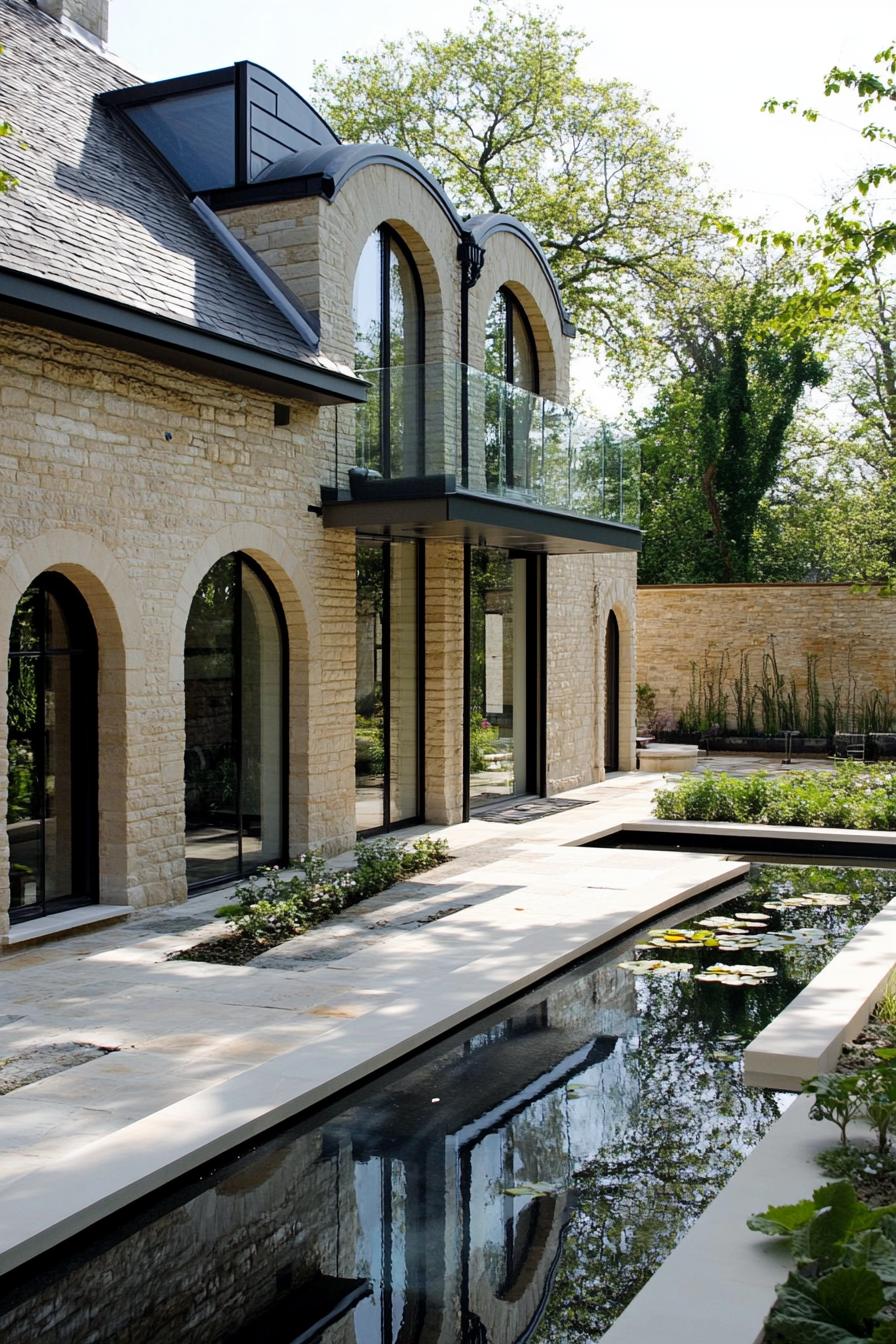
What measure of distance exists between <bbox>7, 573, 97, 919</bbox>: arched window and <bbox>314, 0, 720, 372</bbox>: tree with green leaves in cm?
1890

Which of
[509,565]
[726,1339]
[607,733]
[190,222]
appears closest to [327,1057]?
[726,1339]

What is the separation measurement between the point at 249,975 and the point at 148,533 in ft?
11.7

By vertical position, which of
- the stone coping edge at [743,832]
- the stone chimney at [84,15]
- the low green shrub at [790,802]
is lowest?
the stone coping edge at [743,832]

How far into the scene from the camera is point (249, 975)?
25.3ft

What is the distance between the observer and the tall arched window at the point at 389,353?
472 inches

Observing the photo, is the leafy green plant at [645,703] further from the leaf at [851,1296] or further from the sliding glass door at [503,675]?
the leaf at [851,1296]

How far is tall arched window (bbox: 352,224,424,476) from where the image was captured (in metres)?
12.0

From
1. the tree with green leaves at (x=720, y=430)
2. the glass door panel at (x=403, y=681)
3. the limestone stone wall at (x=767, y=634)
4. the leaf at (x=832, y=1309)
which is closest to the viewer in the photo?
the leaf at (x=832, y=1309)

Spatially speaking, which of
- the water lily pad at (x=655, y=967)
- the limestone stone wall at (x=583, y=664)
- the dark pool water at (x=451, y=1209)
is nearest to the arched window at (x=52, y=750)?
the dark pool water at (x=451, y=1209)

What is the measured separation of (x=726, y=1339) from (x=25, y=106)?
413 inches

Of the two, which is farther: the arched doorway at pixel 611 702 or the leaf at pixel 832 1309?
the arched doorway at pixel 611 702

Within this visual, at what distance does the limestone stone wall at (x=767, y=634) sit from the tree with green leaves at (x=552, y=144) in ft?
22.4

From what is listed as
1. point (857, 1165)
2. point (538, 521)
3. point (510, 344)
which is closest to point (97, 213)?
point (538, 521)

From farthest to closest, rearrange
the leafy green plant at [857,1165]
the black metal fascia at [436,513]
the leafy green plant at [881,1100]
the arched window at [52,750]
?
1. the black metal fascia at [436,513]
2. the arched window at [52,750]
3. the leafy green plant at [881,1100]
4. the leafy green plant at [857,1165]
